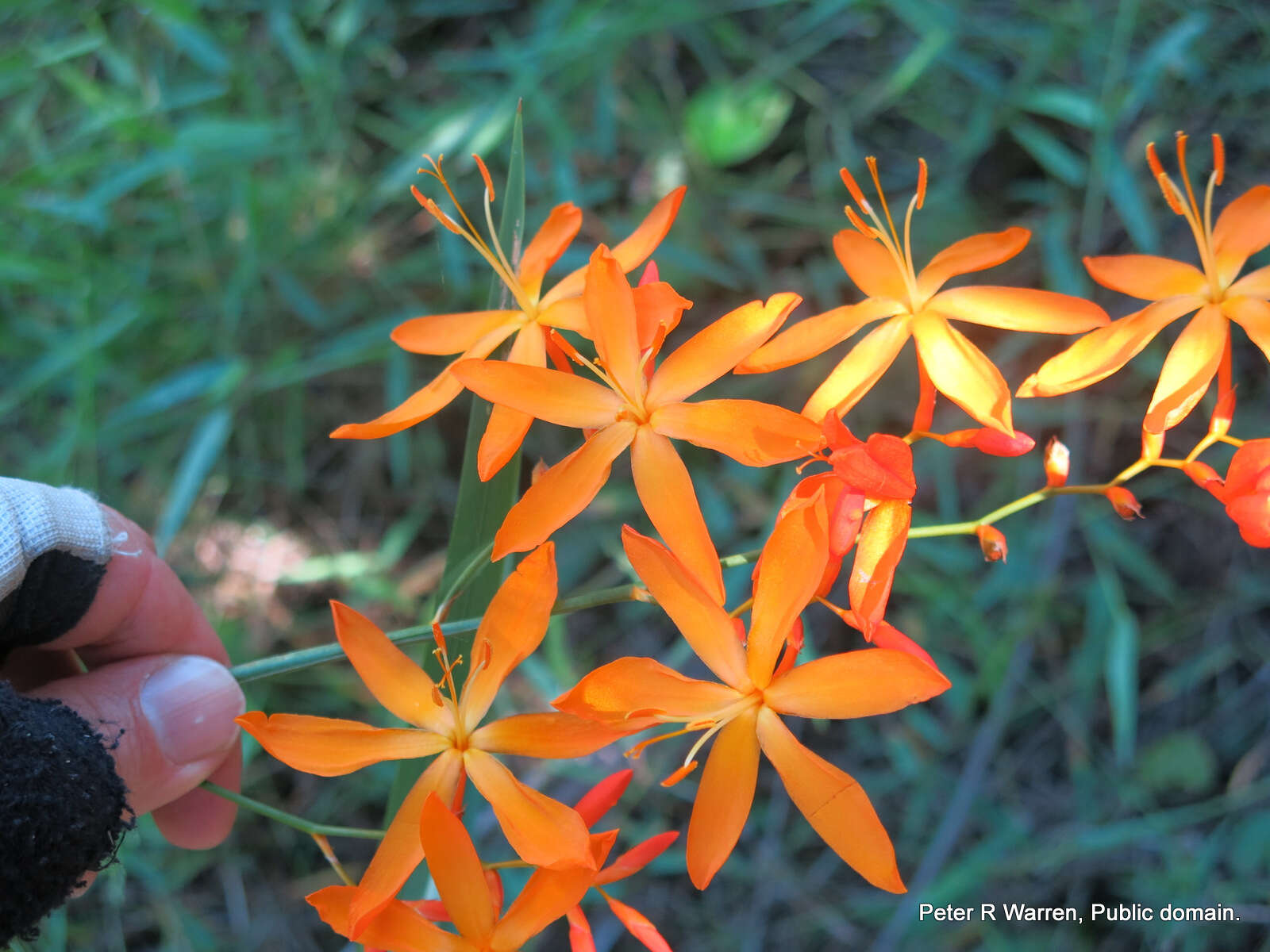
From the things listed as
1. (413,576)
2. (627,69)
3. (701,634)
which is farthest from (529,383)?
(627,69)

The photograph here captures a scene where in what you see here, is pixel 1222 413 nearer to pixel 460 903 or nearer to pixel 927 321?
pixel 927 321

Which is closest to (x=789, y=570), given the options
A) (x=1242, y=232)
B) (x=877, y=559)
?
(x=877, y=559)

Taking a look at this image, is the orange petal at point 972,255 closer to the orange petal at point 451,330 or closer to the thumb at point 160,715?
the orange petal at point 451,330

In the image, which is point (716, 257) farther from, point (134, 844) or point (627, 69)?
point (134, 844)

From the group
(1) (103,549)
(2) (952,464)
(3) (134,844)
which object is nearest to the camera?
(1) (103,549)

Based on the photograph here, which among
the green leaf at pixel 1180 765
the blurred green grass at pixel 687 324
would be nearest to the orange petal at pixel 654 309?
the blurred green grass at pixel 687 324

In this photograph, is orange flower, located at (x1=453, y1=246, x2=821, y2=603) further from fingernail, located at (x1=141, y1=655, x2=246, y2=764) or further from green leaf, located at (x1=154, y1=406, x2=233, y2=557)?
green leaf, located at (x1=154, y1=406, x2=233, y2=557)
